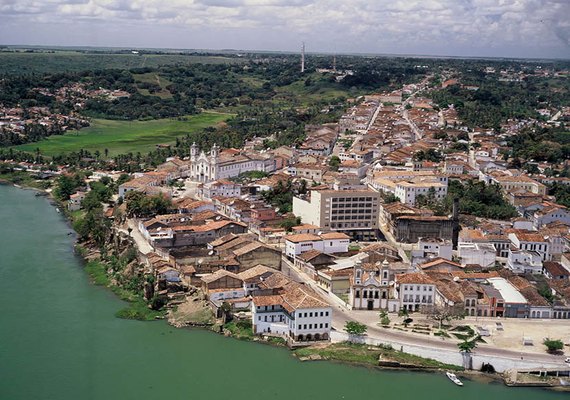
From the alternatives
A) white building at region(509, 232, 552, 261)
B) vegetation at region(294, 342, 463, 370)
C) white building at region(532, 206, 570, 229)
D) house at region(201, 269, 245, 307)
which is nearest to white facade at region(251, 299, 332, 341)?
vegetation at region(294, 342, 463, 370)

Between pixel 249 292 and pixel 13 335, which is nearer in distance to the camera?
pixel 13 335

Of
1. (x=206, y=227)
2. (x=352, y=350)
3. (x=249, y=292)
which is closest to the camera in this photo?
(x=352, y=350)

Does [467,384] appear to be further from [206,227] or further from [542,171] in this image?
[542,171]

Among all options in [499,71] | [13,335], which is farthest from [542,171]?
[499,71]

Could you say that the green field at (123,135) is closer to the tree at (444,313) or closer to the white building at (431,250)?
the white building at (431,250)

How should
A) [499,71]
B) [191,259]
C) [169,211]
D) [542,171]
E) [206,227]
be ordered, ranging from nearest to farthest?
[191,259]
[206,227]
[169,211]
[542,171]
[499,71]

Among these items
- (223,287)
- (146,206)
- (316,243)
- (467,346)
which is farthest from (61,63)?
(467,346)
